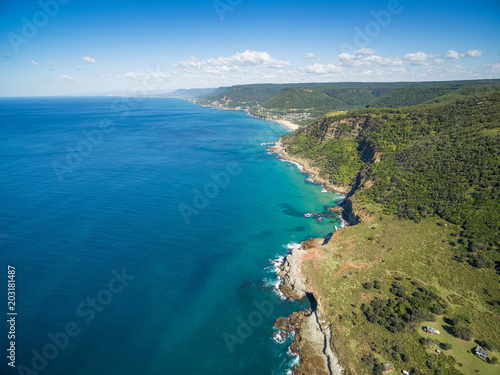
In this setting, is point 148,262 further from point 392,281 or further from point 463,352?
point 463,352

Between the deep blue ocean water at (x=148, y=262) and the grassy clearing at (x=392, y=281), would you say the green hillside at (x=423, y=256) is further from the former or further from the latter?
the deep blue ocean water at (x=148, y=262)

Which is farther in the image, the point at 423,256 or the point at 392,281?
the point at 423,256

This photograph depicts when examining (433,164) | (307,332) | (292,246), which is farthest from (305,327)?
(433,164)

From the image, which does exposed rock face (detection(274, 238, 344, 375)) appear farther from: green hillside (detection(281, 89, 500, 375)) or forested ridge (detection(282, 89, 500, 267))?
forested ridge (detection(282, 89, 500, 267))

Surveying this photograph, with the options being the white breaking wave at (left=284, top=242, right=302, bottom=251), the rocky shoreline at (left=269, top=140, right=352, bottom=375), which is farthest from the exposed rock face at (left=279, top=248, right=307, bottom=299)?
the white breaking wave at (left=284, top=242, right=302, bottom=251)

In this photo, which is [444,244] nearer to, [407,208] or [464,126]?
[407,208]

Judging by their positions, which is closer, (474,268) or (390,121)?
(474,268)

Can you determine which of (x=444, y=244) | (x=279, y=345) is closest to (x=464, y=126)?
(x=444, y=244)
